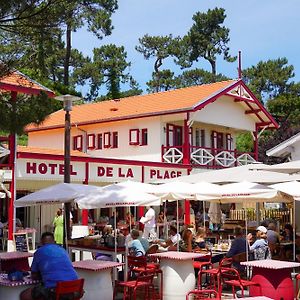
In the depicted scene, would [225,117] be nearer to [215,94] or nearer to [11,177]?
[215,94]

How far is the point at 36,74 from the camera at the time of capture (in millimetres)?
10031

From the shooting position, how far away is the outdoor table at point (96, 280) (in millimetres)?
9008

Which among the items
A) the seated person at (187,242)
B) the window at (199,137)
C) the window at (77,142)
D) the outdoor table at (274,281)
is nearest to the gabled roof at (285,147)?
the window at (199,137)

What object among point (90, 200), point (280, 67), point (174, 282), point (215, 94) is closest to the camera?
point (174, 282)

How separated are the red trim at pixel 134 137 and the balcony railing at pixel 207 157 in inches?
60.5

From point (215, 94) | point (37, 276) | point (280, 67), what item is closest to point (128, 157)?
point (215, 94)

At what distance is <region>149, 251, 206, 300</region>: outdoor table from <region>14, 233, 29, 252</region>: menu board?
8.74 meters

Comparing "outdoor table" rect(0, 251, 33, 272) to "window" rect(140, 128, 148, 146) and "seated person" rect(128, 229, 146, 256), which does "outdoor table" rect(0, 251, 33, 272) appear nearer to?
"seated person" rect(128, 229, 146, 256)

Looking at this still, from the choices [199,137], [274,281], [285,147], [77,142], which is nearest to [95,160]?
[285,147]

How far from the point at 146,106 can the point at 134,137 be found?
1766 mm

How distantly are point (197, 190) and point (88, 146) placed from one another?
1723cm

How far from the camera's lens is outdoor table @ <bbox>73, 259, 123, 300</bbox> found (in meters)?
9.01

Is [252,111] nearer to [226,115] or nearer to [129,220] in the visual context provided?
[226,115]

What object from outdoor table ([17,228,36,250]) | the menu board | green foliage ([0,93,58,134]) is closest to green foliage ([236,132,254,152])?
outdoor table ([17,228,36,250])
